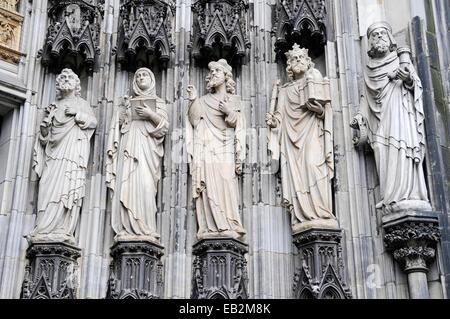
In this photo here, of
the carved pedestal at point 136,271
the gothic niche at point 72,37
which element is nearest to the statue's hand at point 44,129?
the gothic niche at point 72,37

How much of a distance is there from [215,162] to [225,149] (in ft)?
0.82

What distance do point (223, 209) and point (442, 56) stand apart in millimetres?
3643

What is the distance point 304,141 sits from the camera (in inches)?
394

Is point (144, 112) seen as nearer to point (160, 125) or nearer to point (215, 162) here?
point (160, 125)

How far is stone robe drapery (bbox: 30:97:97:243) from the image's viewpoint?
9898mm

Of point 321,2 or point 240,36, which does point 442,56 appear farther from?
point 240,36

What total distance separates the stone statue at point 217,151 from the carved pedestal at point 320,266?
0.90 metres

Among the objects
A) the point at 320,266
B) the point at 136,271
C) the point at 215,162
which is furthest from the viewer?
the point at 215,162

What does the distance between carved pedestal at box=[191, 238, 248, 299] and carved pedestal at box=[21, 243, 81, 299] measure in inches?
62.9

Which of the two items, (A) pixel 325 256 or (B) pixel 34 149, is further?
(B) pixel 34 149

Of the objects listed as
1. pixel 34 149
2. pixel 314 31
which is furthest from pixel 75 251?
pixel 314 31

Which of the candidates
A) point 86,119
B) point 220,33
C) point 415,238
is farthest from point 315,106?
point 86,119

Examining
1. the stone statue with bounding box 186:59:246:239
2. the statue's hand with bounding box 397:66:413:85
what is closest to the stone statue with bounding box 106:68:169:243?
the stone statue with bounding box 186:59:246:239

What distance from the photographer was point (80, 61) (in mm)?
11289
